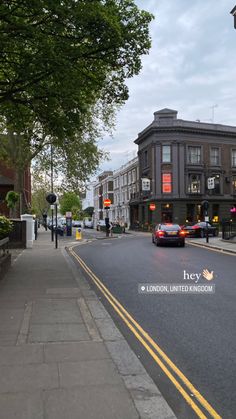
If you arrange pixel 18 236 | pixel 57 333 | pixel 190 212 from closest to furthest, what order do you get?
pixel 57 333, pixel 18 236, pixel 190 212

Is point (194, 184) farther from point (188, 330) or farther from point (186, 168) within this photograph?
point (188, 330)

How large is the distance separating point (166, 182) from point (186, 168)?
321 cm

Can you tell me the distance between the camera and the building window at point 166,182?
60.4m

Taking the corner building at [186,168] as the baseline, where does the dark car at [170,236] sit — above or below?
below

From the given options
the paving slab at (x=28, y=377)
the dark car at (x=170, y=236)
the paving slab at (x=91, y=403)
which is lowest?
the paving slab at (x=91, y=403)

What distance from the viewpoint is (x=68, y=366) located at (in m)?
5.52

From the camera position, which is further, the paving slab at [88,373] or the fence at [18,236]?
the fence at [18,236]

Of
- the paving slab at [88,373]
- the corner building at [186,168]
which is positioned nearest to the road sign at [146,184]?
the corner building at [186,168]

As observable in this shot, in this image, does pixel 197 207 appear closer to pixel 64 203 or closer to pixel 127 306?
pixel 127 306

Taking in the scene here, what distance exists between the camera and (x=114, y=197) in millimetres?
94750

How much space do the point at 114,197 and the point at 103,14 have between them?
8253cm

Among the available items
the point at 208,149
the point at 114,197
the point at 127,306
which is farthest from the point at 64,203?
the point at 127,306

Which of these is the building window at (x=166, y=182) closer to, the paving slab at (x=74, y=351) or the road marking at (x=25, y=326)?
the road marking at (x=25, y=326)

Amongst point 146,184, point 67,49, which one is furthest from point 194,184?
point 67,49
